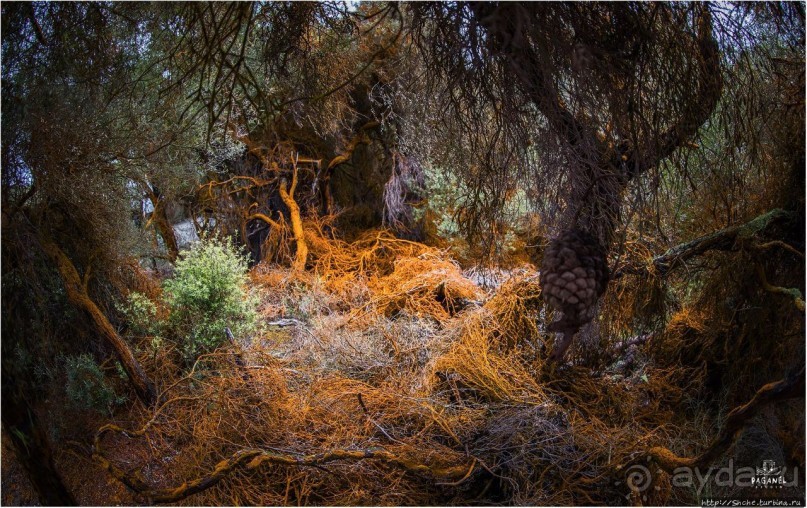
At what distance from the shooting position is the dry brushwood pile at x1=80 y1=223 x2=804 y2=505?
1828 millimetres

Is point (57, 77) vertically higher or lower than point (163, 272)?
higher

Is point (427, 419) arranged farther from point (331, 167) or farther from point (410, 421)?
point (331, 167)

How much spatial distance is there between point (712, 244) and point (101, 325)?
2.44 m

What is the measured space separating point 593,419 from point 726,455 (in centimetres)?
68

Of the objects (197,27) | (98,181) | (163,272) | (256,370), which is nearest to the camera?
(197,27)

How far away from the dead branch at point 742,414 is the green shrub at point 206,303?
89.0 inches

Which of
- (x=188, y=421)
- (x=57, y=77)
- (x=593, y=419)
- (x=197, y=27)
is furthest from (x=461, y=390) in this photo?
(x=57, y=77)

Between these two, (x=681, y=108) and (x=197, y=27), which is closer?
(x=681, y=108)

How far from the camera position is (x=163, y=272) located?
14.7 ft

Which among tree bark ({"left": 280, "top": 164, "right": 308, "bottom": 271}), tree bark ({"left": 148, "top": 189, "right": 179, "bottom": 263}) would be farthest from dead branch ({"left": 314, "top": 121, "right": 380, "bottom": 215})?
tree bark ({"left": 148, "top": 189, "right": 179, "bottom": 263})

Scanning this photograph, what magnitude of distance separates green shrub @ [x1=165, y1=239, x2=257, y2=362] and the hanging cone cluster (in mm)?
2088

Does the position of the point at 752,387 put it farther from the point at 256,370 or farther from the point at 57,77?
the point at 57,77

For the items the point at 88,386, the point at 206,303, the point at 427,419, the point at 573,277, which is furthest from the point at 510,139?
the point at 206,303

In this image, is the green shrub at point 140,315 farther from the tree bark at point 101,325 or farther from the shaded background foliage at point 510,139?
the tree bark at point 101,325
